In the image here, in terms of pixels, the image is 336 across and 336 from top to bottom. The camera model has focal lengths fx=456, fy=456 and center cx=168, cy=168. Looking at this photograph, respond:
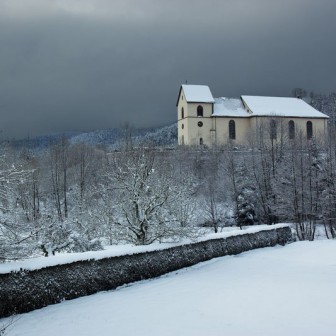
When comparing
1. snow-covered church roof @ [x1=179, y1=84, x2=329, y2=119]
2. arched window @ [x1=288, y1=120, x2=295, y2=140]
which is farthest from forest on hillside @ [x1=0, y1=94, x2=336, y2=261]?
arched window @ [x1=288, y1=120, x2=295, y2=140]

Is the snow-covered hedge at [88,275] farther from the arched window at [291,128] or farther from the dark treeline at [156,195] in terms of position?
the arched window at [291,128]

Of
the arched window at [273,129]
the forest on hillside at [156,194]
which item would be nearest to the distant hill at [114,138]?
the forest on hillside at [156,194]

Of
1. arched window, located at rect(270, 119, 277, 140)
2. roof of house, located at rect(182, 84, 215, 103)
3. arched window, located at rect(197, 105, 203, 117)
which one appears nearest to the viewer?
arched window, located at rect(270, 119, 277, 140)

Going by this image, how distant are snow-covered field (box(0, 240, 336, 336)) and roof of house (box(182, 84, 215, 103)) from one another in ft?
167

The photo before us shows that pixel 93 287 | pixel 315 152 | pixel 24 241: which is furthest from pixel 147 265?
pixel 315 152

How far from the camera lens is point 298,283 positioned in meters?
15.8

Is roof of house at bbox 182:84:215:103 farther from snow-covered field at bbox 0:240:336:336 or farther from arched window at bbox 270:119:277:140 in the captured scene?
snow-covered field at bbox 0:240:336:336

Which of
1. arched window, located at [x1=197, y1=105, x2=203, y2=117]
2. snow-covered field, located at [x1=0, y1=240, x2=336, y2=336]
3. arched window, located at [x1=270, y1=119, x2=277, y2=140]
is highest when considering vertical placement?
arched window, located at [x1=197, y1=105, x2=203, y2=117]

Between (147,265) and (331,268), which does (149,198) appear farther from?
(331,268)

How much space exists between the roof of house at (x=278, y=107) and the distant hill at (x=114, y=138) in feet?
44.3

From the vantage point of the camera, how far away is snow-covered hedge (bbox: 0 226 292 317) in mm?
11837

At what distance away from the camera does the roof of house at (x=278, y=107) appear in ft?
226

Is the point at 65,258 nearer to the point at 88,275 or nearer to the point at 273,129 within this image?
the point at 88,275

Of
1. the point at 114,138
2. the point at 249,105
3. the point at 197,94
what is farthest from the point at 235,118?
the point at 114,138
